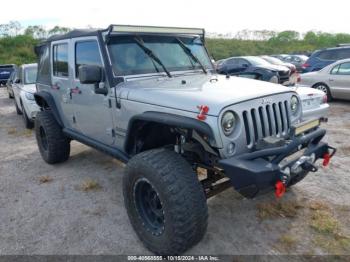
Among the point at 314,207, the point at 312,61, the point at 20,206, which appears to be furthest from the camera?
→ the point at 312,61

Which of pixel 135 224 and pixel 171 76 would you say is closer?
pixel 135 224

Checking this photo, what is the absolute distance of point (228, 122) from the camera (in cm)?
279

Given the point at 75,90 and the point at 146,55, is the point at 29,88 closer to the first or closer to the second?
the point at 75,90

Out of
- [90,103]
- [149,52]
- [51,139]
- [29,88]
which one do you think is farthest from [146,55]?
[29,88]

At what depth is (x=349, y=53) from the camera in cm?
1183

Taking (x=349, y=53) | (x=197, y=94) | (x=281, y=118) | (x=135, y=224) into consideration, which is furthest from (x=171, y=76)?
(x=349, y=53)

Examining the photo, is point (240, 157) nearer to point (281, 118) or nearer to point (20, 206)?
point (281, 118)

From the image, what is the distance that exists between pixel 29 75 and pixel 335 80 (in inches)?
350

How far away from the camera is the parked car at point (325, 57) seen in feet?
39.8

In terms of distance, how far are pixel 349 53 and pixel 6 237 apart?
12.2 metres

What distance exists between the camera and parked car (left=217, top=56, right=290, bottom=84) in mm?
11789

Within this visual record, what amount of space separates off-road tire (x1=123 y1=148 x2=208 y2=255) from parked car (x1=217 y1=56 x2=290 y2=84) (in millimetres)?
8067

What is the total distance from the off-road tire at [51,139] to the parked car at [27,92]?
2.72 meters

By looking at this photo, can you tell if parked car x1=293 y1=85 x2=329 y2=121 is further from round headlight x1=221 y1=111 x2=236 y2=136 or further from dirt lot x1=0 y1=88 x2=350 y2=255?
round headlight x1=221 y1=111 x2=236 y2=136
